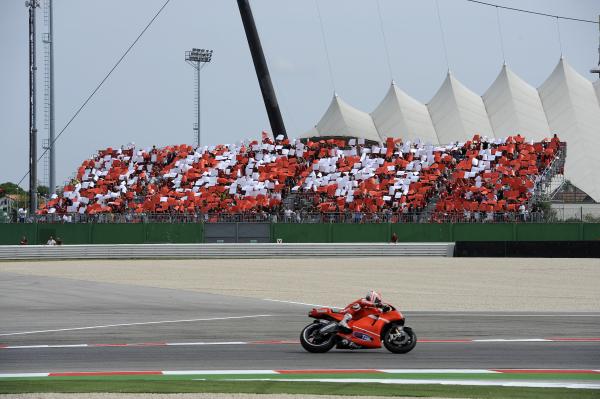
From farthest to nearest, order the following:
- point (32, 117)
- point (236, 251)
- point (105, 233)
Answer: point (32, 117), point (105, 233), point (236, 251)

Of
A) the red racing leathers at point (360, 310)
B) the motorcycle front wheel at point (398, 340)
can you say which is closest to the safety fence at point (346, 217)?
the motorcycle front wheel at point (398, 340)

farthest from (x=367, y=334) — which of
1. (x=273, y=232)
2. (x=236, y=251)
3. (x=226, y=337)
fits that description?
(x=273, y=232)

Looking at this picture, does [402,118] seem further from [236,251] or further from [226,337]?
[226,337]

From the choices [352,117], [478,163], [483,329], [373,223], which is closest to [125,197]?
[373,223]

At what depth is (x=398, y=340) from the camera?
1405cm

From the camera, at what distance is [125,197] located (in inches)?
2323

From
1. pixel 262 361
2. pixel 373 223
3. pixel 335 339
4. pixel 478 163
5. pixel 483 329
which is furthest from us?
pixel 478 163

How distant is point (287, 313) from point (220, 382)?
10043mm

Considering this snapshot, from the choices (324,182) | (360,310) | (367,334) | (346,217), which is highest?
(324,182)

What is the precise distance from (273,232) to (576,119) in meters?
40.3

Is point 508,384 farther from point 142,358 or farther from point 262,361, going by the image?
point 142,358

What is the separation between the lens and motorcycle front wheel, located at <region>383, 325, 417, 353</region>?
14.0 m

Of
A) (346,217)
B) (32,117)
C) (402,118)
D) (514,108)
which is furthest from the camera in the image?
(402,118)

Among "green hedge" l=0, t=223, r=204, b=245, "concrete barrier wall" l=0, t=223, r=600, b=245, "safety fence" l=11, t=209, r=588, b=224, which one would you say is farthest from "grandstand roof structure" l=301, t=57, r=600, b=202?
"green hedge" l=0, t=223, r=204, b=245
